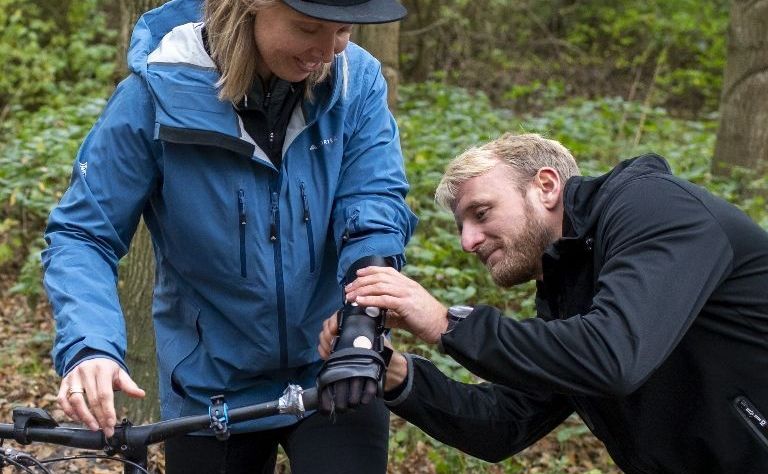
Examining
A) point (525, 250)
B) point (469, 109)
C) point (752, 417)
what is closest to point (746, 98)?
point (469, 109)

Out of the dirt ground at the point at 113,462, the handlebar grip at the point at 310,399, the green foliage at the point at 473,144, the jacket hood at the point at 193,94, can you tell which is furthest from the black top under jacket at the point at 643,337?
the dirt ground at the point at 113,462

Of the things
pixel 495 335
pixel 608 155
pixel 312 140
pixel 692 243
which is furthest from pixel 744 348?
pixel 608 155

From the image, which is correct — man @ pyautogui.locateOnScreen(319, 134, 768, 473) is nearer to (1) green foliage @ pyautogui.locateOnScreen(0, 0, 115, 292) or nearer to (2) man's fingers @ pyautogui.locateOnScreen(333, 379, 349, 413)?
(2) man's fingers @ pyautogui.locateOnScreen(333, 379, 349, 413)

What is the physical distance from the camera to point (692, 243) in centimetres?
253

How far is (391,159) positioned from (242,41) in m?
0.59

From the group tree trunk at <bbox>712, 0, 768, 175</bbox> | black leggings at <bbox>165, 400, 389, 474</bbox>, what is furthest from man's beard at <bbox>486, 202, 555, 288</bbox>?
tree trunk at <bbox>712, 0, 768, 175</bbox>

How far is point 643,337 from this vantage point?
2.43 m

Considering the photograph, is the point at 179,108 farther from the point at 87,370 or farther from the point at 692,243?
the point at 692,243

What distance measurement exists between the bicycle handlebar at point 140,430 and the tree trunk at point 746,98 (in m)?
7.14

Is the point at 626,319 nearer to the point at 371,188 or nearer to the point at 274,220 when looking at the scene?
the point at 371,188

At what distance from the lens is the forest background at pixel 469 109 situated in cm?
589

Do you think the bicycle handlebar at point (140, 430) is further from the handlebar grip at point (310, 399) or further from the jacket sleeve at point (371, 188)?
the jacket sleeve at point (371, 188)

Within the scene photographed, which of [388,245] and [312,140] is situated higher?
[312,140]

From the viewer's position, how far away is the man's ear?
310cm
